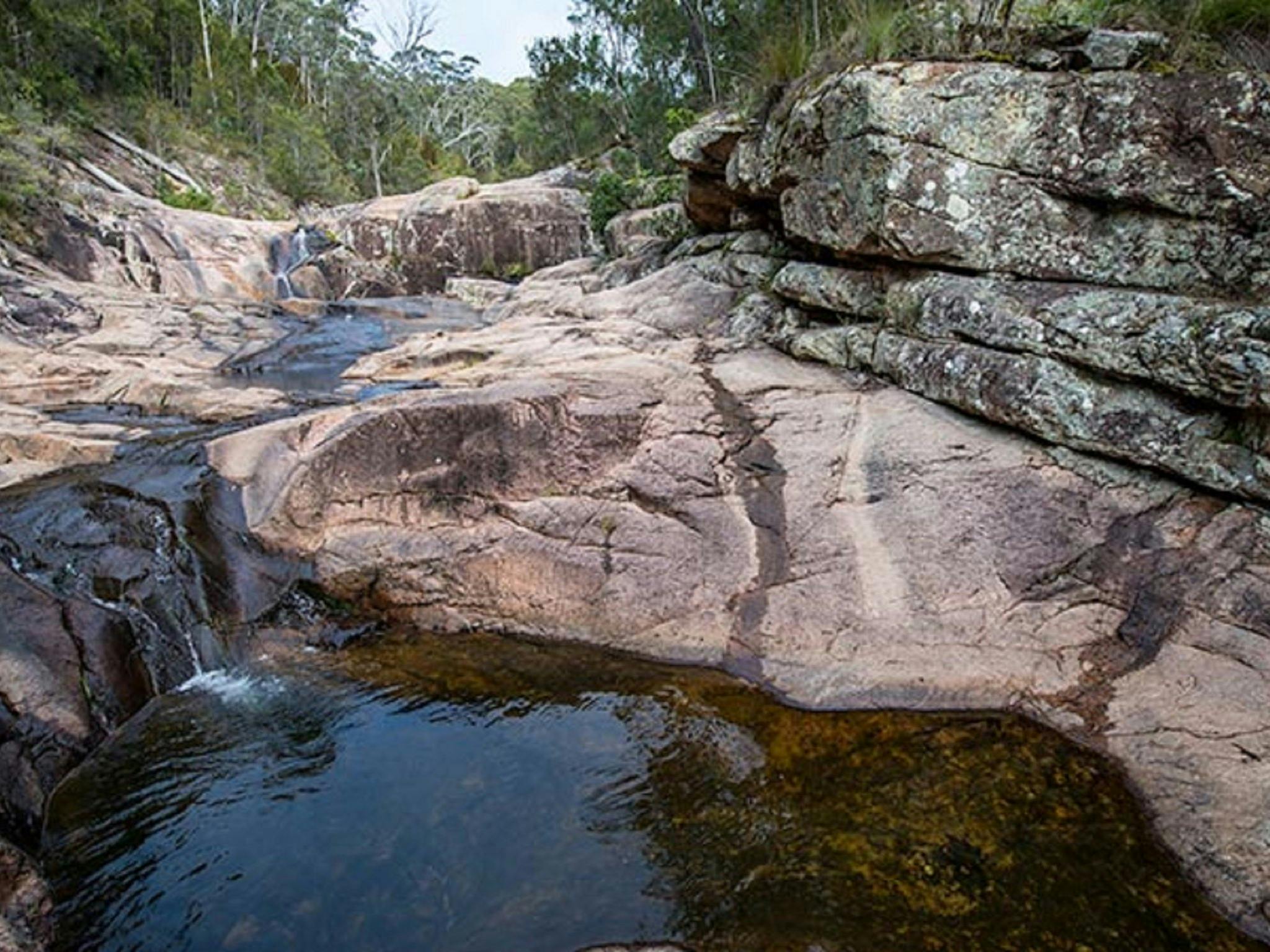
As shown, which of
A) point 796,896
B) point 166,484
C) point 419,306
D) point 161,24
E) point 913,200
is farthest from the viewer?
point 161,24

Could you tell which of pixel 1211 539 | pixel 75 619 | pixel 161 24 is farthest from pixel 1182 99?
pixel 161 24

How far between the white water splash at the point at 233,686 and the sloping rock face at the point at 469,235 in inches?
730

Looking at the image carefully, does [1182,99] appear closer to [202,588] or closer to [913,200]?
[913,200]

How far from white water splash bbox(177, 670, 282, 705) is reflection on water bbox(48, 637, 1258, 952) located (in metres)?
0.03

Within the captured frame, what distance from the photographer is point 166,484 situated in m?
6.07

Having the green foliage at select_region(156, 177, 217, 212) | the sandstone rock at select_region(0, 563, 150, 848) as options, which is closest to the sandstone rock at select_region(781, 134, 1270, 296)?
the sandstone rock at select_region(0, 563, 150, 848)

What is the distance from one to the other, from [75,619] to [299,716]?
155 centimetres

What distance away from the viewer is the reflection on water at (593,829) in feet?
10.8

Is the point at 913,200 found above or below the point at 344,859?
above

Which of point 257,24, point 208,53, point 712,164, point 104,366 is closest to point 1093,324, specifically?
point 712,164

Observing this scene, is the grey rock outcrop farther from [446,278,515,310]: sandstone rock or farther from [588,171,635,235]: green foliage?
[446,278,515,310]: sandstone rock

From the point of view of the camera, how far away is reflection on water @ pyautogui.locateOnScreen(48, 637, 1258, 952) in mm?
3291

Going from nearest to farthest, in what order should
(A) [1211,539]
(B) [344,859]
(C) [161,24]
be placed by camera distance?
(B) [344,859] → (A) [1211,539] → (C) [161,24]

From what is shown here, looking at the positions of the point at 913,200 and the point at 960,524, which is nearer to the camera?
the point at 960,524
